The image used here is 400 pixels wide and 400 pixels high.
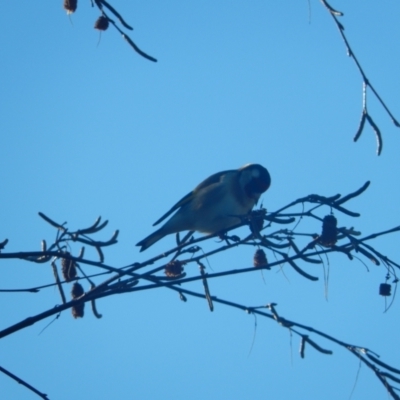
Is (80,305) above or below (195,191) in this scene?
below

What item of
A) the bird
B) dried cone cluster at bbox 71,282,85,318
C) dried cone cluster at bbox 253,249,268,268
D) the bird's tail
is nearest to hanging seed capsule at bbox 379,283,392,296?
dried cone cluster at bbox 253,249,268,268

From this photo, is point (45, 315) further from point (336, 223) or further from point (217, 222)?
point (217, 222)

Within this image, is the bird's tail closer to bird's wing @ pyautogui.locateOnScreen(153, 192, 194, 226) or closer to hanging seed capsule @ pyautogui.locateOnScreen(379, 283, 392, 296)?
bird's wing @ pyautogui.locateOnScreen(153, 192, 194, 226)

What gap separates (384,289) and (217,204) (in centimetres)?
274

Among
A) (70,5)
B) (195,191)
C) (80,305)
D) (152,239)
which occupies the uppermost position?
(195,191)

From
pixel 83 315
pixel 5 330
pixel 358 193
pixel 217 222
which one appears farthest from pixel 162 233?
pixel 5 330

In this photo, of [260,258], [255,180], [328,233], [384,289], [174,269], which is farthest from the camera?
[255,180]

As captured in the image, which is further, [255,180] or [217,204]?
[255,180]

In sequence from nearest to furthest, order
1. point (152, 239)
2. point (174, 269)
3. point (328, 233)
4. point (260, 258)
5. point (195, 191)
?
point (328, 233) → point (174, 269) → point (260, 258) → point (152, 239) → point (195, 191)

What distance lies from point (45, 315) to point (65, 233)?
1.61 feet

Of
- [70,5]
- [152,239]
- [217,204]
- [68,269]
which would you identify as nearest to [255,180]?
[217,204]

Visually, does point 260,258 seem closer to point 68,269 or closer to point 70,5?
point 68,269

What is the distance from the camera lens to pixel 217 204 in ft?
18.7

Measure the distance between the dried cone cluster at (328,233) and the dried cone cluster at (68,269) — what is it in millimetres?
1027
